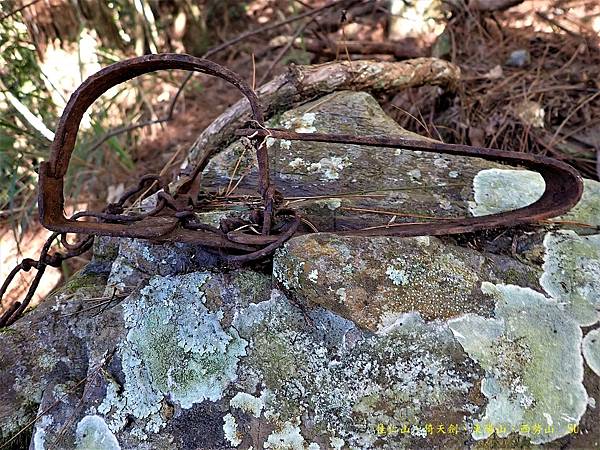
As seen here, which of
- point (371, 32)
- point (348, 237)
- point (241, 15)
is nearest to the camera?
point (348, 237)

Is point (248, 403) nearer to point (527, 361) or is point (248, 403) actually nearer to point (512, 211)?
point (527, 361)

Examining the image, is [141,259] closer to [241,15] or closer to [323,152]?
[323,152]

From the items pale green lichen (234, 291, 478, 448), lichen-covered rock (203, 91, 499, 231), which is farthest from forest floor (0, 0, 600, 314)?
pale green lichen (234, 291, 478, 448)

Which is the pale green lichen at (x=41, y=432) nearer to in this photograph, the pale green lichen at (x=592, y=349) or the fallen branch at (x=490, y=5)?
the pale green lichen at (x=592, y=349)

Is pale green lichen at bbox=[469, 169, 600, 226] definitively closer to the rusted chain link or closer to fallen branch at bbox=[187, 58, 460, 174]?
the rusted chain link

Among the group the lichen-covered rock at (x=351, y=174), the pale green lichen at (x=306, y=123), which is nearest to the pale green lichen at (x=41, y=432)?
the lichen-covered rock at (x=351, y=174)

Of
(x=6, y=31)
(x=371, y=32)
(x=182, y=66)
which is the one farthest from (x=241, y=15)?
(x=182, y=66)
